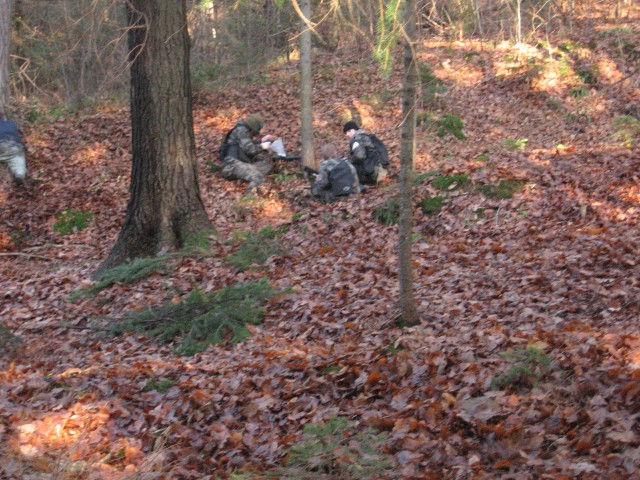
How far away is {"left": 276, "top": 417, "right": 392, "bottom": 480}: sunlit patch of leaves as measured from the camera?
3.99m

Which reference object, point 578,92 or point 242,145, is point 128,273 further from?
point 578,92

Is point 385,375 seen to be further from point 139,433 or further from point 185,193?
point 185,193

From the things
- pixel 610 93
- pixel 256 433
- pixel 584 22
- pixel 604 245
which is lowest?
pixel 256 433

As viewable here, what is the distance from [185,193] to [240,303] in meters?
2.54

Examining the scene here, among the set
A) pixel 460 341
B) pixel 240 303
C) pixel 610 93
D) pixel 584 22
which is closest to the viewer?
pixel 460 341

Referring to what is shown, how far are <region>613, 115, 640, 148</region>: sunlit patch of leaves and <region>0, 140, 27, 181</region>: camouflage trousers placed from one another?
35.6 feet

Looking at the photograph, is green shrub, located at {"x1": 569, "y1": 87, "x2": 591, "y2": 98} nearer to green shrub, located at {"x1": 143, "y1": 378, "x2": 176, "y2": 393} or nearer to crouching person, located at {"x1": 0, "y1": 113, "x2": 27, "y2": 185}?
crouching person, located at {"x1": 0, "y1": 113, "x2": 27, "y2": 185}

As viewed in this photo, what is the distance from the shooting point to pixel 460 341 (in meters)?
5.47

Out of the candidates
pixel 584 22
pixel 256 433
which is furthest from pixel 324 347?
pixel 584 22

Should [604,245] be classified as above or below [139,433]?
above

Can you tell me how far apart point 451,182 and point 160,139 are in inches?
171

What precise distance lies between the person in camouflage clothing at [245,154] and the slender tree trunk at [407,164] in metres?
7.38

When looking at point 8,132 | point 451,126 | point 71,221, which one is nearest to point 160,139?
point 71,221

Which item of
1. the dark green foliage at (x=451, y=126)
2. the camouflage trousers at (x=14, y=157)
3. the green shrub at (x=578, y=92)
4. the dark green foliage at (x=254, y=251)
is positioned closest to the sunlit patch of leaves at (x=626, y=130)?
the green shrub at (x=578, y=92)
